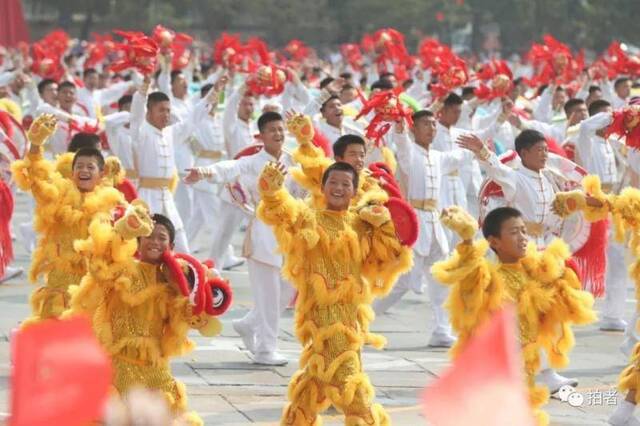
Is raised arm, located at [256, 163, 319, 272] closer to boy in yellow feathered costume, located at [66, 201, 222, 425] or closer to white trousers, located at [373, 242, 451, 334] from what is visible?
boy in yellow feathered costume, located at [66, 201, 222, 425]

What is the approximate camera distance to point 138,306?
7.66m

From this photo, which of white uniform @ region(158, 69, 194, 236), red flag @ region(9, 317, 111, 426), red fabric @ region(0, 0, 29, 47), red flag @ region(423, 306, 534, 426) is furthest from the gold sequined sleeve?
red fabric @ region(0, 0, 29, 47)

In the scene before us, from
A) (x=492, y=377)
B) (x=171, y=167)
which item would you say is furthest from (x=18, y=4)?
(x=492, y=377)

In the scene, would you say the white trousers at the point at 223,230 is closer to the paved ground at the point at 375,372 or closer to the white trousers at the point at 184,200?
the paved ground at the point at 375,372

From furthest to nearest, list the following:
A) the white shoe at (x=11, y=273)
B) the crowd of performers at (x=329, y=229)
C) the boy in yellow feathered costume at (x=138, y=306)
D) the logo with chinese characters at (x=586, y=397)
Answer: the white shoe at (x=11, y=273) → the logo with chinese characters at (x=586, y=397) → the crowd of performers at (x=329, y=229) → the boy in yellow feathered costume at (x=138, y=306)

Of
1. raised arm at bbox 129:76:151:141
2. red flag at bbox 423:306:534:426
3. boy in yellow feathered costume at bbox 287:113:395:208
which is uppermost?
raised arm at bbox 129:76:151:141

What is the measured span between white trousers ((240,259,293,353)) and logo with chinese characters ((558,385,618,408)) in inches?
76.5

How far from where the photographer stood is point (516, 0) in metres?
48.9

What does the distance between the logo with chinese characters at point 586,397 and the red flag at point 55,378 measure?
5.87m

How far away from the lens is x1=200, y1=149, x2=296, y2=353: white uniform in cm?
1077

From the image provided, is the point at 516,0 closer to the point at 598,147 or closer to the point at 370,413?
the point at 598,147

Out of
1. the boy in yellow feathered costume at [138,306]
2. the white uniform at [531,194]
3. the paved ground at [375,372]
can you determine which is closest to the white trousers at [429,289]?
the paved ground at [375,372]

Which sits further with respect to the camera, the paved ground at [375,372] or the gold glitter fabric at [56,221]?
the gold glitter fabric at [56,221]

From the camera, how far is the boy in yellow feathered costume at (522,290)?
25.5ft
